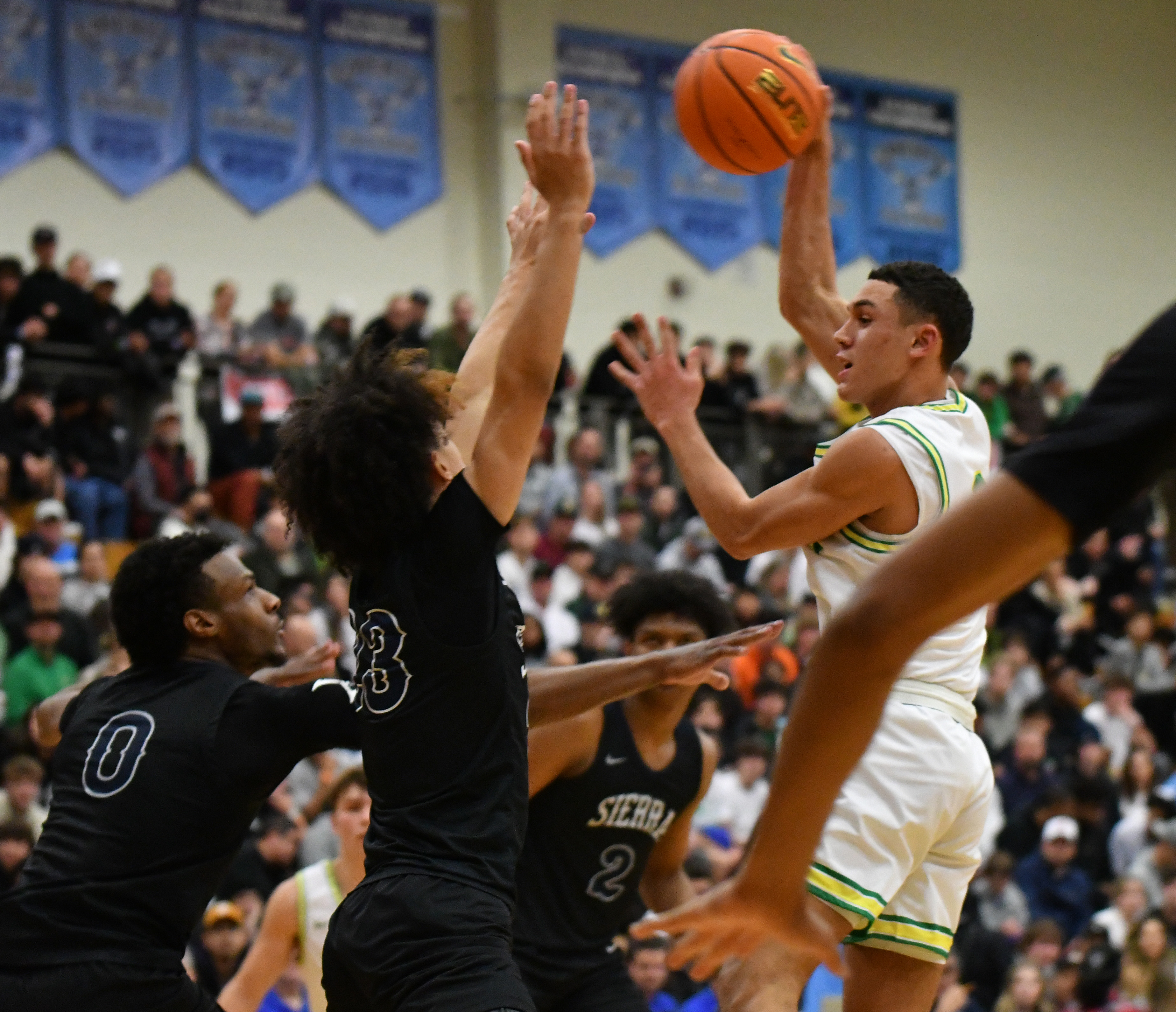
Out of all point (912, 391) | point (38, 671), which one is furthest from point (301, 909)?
point (38, 671)

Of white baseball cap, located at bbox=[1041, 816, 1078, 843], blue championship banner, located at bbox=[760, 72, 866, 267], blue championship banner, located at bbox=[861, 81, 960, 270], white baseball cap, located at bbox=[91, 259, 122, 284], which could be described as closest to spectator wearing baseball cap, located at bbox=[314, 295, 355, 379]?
white baseball cap, located at bbox=[91, 259, 122, 284]

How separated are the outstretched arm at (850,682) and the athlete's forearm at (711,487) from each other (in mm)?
2043

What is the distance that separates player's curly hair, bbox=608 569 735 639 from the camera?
497 centimetres

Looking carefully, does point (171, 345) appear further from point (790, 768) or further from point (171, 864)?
point (790, 768)

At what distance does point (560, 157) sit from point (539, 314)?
380 millimetres

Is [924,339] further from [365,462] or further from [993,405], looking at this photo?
[993,405]

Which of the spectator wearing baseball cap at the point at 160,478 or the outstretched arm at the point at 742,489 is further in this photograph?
the spectator wearing baseball cap at the point at 160,478

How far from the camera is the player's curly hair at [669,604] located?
16.3ft

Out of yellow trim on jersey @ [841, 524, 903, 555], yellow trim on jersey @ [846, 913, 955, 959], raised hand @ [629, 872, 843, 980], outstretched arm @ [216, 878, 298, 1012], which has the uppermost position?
yellow trim on jersey @ [841, 524, 903, 555]

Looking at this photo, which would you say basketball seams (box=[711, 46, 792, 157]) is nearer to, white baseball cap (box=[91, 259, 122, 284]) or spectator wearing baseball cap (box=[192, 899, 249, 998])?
spectator wearing baseball cap (box=[192, 899, 249, 998])

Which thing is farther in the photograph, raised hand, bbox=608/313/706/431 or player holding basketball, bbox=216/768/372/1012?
player holding basketball, bbox=216/768/372/1012

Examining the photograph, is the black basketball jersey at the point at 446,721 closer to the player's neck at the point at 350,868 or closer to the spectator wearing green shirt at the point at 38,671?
the player's neck at the point at 350,868

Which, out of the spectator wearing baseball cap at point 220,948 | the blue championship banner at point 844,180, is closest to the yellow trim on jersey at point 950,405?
the spectator wearing baseball cap at point 220,948

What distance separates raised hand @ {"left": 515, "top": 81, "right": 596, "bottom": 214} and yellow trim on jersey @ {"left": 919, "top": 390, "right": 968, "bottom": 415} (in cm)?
101
